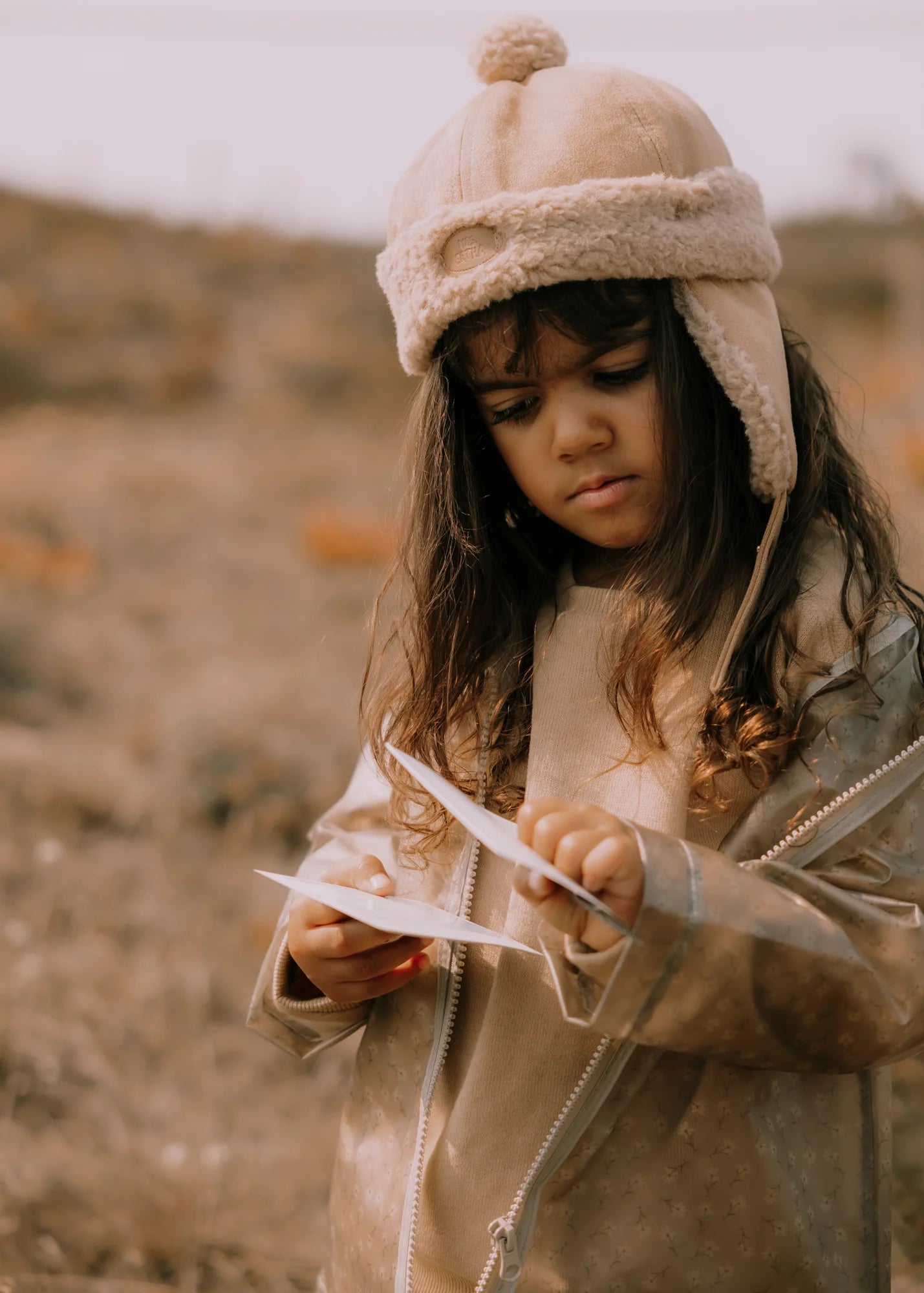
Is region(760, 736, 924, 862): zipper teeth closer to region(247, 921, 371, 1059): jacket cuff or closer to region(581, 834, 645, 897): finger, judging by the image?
region(581, 834, 645, 897): finger

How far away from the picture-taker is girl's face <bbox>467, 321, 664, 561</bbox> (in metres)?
1.27

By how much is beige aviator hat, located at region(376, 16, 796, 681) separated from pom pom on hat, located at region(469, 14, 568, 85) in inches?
1.6

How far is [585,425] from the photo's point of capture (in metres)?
1.26

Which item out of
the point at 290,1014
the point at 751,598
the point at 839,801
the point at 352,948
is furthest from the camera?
the point at 290,1014

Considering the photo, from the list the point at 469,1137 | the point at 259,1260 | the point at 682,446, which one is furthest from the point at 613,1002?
the point at 259,1260

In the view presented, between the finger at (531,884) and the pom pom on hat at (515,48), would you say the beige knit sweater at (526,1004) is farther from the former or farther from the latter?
the pom pom on hat at (515,48)

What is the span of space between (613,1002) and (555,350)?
0.69 m

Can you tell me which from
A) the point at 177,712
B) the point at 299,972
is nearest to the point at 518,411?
the point at 299,972

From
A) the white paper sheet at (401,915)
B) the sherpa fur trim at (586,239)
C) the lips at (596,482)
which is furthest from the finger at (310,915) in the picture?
the sherpa fur trim at (586,239)

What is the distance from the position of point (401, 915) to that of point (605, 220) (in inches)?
30.2

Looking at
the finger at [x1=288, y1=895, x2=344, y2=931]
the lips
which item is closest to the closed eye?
the lips

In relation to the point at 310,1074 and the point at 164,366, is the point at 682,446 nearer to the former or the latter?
the point at 310,1074

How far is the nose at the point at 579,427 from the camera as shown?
4.14ft

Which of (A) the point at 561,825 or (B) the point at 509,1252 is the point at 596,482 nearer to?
(A) the point at 561,825
